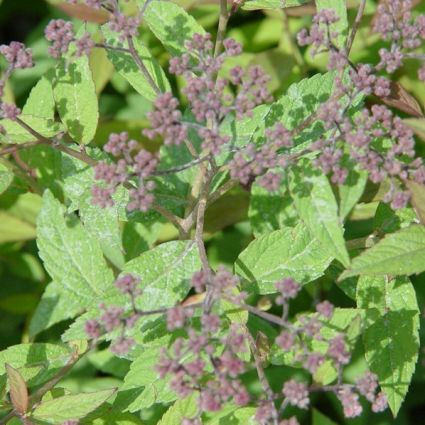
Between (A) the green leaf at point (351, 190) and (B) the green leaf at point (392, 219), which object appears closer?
(A) the green leaf at point (351, 190)

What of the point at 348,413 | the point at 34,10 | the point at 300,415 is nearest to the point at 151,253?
the point at 348,413

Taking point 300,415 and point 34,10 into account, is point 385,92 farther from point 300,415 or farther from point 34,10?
point 34,10

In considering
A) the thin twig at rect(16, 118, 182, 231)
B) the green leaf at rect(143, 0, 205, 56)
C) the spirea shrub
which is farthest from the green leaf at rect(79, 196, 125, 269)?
the green leaf at rect(143, 0, 205, 56)

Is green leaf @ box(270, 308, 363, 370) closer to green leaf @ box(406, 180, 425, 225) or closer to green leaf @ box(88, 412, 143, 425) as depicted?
green leaf @ box(406, 180, 425, 225)

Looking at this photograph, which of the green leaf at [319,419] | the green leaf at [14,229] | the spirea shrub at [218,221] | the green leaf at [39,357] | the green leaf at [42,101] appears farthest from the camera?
the green leaf at [14,229]

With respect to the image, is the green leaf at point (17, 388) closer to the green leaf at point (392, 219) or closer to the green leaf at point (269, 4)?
the green leaf at point (392, 219)

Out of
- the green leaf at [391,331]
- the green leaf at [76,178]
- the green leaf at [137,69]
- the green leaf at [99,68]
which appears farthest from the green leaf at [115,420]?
the green leaf at [99,68]
